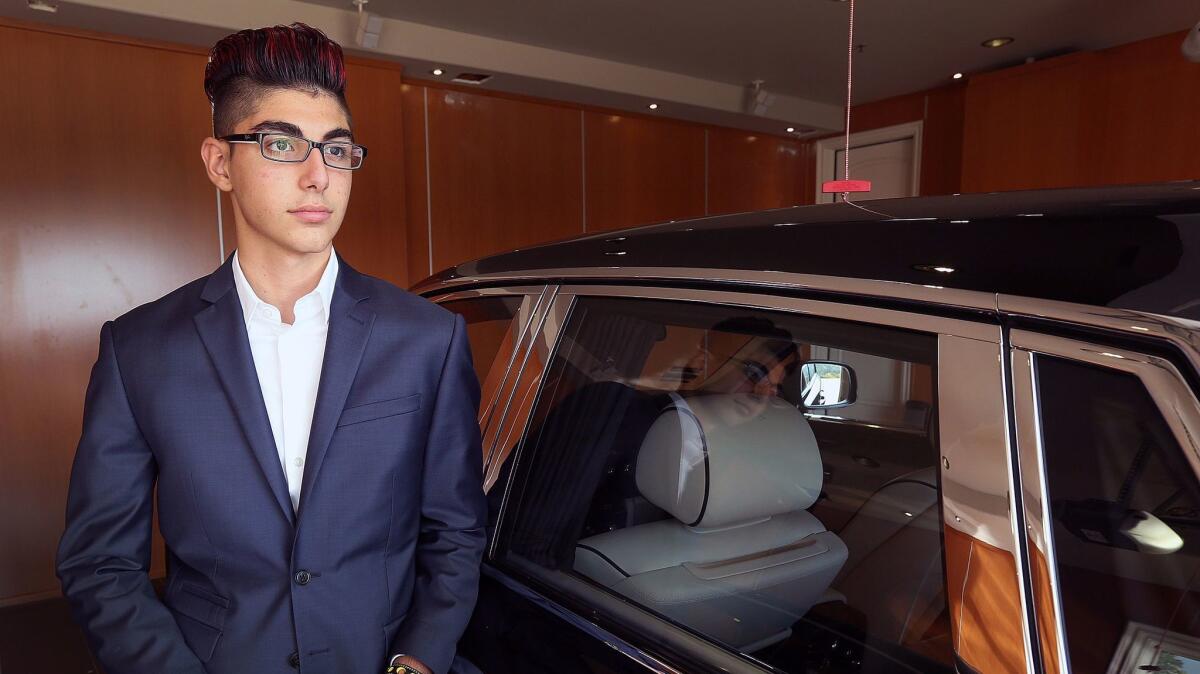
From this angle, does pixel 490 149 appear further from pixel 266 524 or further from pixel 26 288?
pixel 266 524

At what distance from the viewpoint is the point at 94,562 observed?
0.94 meters

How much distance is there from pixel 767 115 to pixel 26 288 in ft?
17.1

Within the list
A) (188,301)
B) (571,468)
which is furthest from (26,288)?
(571,468)

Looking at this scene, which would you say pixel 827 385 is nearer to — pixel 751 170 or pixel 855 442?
pixel 855 442

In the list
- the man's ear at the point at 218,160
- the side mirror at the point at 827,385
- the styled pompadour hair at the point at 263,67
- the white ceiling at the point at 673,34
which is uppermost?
the white ceiling at the point at 673,34

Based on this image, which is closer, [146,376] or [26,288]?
[146,376]

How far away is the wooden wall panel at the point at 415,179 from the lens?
5.02 m

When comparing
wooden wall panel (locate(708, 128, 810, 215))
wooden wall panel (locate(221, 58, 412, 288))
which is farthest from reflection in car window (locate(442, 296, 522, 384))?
wooden wall panel (locate(708, 128, 810, 215))

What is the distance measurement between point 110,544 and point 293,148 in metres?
0.56

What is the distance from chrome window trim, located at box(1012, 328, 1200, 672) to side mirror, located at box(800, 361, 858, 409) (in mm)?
211

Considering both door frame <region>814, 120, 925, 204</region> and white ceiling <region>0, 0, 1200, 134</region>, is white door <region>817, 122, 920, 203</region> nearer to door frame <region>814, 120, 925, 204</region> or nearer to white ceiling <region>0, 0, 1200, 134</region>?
door frame <region>814, 120, 925, 204</region>

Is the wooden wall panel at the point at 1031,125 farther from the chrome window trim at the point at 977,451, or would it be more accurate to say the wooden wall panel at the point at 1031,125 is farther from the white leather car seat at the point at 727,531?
the chrome window trim at the point at 977,451

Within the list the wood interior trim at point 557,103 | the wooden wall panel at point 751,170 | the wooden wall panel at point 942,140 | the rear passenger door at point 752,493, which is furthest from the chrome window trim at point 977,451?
the wooden wall panel at point 751,170

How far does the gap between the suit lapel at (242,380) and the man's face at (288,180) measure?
0.12 meters
